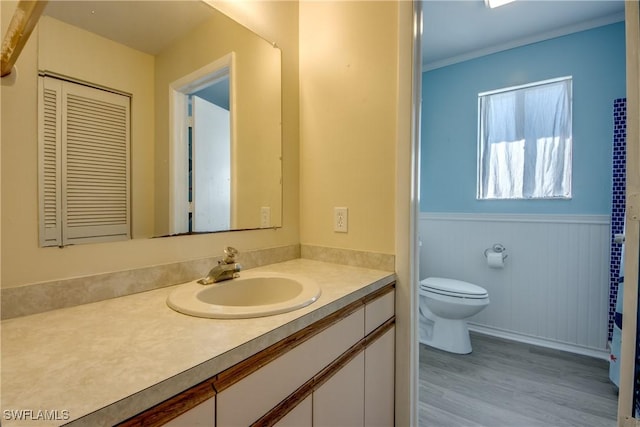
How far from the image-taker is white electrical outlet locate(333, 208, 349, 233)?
1.40m

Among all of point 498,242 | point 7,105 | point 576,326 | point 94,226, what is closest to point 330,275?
point 94,226

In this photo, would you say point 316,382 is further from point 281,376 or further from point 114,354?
point 114,354

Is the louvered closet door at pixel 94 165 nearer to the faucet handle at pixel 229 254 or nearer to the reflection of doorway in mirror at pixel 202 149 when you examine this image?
the reflection of doorway in mirror at pixel 202 149

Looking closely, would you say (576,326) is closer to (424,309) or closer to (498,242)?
(498,242)

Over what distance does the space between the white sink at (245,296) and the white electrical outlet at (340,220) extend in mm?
397

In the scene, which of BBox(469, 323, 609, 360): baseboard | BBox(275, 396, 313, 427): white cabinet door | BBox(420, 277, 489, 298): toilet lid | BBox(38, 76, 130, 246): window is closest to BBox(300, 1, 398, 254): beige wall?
BBox(275, 396, 313, 427): white cabinet door

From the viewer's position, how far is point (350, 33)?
138cm

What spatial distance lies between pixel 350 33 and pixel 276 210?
900 millimetres

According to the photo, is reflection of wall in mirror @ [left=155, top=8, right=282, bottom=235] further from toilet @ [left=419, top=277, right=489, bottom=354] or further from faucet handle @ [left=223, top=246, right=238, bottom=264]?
toilet @ [left=419, top=277, right=489, bottom=354]

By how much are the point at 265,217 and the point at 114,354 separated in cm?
91

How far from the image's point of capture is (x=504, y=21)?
2203 mm

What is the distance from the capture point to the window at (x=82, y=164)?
2.58 feet

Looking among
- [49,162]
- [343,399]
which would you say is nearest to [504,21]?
[343,399]

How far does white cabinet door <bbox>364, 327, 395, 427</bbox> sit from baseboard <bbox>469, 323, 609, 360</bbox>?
5.74 ft
